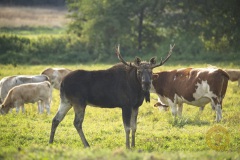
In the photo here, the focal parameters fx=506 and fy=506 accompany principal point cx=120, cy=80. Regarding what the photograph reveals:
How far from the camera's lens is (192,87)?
15836mm

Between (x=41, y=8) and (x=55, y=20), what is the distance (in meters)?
2.63

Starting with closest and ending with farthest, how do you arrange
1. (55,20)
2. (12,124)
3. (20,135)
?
(20,135), (12,124), (55,20)

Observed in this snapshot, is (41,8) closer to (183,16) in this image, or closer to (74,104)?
(183,16)

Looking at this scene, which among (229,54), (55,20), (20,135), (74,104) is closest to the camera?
(74,104)

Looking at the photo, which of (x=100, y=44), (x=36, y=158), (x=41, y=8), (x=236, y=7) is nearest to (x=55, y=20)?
(x=41, y=8)

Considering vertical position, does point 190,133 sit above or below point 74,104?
below

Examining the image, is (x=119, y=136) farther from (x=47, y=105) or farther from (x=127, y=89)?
(x=47, y=105)

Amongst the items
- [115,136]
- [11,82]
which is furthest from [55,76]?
[115,136]

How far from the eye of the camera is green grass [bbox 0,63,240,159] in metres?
9.38

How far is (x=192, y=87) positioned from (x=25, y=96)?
6040 millimetres

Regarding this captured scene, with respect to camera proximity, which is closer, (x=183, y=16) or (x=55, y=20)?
(x=183, y=16)

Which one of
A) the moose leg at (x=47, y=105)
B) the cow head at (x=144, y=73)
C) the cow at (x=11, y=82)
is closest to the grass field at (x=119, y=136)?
the moose leg at (x=47, y=105)

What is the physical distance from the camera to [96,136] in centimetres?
1332

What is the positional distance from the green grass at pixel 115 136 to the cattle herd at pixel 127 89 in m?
0.47
